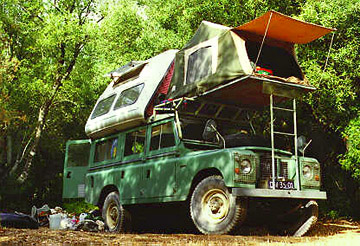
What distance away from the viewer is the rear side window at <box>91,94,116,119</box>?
11.1m

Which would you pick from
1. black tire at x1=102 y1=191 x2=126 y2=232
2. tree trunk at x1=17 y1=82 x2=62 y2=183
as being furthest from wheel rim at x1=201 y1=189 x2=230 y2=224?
tree trunk at x1=17 y1=82 x2=62 y2=183

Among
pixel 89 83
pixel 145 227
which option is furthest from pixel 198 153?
pixel 89 83

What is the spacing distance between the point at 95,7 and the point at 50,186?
363 inches

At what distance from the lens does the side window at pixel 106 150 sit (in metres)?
10.6

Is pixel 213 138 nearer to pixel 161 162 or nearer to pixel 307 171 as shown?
pixel 161 162

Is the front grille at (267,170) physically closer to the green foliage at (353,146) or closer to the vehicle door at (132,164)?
the vehicle door at (132,164)

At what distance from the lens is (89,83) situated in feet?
69.9

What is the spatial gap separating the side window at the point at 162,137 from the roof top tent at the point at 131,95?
44 cm

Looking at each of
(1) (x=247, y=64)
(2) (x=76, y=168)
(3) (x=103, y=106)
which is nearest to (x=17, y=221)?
(2) (x=76, y=168)

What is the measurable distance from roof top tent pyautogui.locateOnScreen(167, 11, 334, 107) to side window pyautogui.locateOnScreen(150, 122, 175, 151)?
2.37 ft

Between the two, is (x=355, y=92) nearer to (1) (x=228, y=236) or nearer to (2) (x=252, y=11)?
(2) (x=252, y=11)

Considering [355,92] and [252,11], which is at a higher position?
[252,11]

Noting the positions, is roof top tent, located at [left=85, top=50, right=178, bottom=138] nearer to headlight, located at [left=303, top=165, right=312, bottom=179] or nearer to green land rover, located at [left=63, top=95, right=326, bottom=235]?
green land rover, located at [left=63, top=95, right=326, bottom=235]

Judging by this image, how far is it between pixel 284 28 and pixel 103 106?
5046 millimetres
